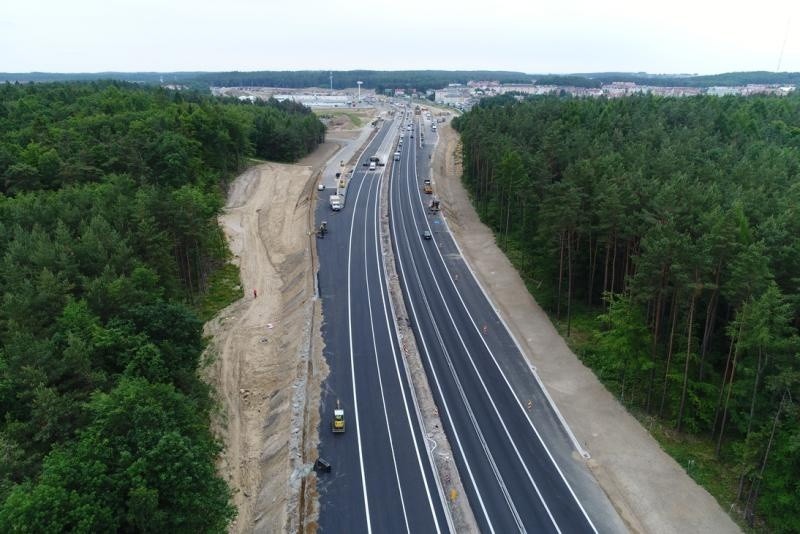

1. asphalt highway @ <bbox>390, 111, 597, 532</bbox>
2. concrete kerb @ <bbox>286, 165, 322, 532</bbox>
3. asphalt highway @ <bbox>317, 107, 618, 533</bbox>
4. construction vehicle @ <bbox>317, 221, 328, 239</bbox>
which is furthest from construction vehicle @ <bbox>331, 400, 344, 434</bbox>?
construction vehicle @ <bbox>317, 221, 328, 239</bbox>

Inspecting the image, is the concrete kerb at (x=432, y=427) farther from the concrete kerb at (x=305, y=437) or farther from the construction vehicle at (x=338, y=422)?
the concrete kerb at (x=305, y=437)

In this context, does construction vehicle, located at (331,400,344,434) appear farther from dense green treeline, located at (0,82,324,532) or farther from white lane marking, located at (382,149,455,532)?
dense green treeline, located at (0,82,324,532)

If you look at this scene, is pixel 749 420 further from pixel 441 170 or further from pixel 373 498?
pixel 441 170

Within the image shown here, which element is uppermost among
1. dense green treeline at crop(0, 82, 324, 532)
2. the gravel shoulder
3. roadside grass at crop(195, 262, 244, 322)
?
dense green treeline at crop(0, 82, 324, 532)

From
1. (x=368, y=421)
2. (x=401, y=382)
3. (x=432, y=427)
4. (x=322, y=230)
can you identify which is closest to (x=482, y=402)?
(x=432, y=427)

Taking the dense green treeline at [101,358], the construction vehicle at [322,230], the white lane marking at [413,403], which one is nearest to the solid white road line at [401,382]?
the white lane marking at [413,403]
